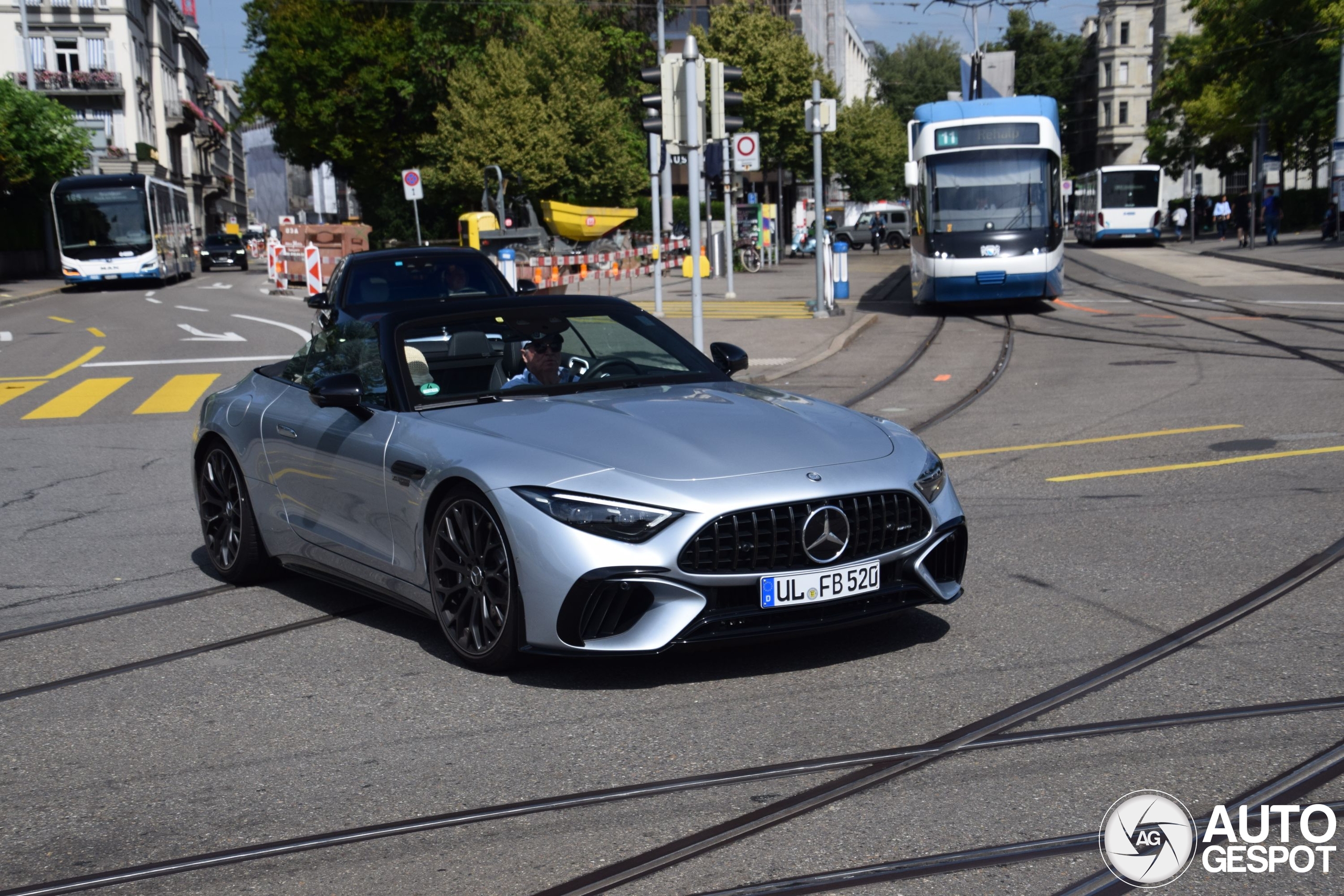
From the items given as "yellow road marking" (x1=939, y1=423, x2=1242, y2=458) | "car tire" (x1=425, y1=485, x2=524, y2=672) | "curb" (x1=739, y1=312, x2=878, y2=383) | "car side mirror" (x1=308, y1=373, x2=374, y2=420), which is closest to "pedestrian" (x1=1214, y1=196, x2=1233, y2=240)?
"curb" (x1=739, y1=312, x2=878, y2=383)

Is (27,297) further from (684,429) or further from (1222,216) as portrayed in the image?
(1222,216)

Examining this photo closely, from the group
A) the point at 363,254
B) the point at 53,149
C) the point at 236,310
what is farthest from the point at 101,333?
the point at 53,149

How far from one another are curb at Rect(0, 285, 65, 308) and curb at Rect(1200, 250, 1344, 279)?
30.0 meters

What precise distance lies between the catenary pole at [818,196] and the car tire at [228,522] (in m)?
14.0

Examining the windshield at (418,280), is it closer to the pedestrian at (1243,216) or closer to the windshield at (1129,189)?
the pedestrian at (1243,216)

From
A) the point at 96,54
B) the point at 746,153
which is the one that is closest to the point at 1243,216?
A: the point at 746,153

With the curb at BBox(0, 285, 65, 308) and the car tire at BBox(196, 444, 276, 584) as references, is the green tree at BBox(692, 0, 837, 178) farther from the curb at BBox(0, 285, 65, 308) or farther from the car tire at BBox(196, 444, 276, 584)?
the car tire at BBox(196, 444, 276, 584)

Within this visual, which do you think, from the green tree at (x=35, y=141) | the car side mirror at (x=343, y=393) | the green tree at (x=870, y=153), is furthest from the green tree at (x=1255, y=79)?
the car side mirror at (x=343, y=393)

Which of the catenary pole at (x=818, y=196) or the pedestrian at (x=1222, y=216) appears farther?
the pedestrian at (x=1222, y=216)

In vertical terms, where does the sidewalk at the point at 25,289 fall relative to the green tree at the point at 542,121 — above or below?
below

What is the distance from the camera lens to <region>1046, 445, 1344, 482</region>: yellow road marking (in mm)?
8844

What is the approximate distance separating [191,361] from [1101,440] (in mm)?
13162

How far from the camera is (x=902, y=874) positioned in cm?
335

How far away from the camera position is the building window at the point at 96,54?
76.0 meters
